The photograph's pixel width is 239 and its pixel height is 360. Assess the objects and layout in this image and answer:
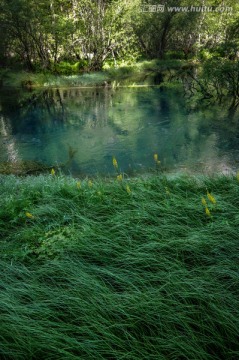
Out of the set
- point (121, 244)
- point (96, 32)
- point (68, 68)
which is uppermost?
point (96, 32)

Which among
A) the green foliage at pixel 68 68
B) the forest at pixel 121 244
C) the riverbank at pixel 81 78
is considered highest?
the forest at pixel 121 244

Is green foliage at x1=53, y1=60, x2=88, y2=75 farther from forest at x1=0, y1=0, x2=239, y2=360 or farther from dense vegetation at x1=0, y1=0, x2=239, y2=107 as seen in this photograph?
forest at x1=0, y1=0, x2=239, y2=360

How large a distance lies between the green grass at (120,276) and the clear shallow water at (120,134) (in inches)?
165

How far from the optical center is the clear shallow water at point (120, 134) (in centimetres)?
867

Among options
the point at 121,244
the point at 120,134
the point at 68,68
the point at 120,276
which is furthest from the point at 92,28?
the point at 120,276

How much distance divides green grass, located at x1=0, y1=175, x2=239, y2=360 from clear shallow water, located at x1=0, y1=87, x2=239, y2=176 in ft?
13.8

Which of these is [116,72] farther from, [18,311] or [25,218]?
[18,311]

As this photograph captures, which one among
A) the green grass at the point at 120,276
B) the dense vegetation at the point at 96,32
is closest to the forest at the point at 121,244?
the green grass at the point at 120,276

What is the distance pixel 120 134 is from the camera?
11.3 m

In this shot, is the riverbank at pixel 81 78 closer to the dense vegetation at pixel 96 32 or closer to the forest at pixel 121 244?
the dense vegetation at pixel 96 32

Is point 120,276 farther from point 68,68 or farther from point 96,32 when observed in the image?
point 96,32

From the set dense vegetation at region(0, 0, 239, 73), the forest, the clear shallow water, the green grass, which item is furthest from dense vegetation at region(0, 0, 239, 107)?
the green grass

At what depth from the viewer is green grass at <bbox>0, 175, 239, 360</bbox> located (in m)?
1.96

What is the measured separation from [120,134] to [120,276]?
9139mm
